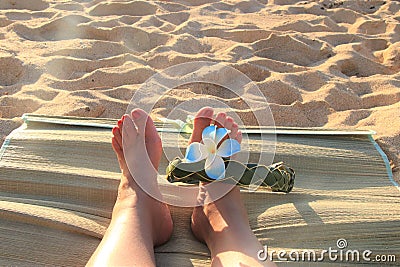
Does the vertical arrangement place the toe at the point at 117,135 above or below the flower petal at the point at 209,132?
below

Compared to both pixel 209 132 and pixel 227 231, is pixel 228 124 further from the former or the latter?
pixel 227 231

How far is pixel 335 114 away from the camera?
202cm

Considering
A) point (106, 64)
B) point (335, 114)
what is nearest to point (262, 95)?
point (335, 114)

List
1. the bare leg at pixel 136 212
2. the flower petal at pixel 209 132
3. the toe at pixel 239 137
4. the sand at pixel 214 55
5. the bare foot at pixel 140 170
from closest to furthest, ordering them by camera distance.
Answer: the bare leg at pixel 136 212
the bare foot at pixel 140 170
the flower petal at pixel 209 132
the toe at pixel 239 137
the sand at pixel 214 55

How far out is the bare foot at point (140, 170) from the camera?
4.26 feet

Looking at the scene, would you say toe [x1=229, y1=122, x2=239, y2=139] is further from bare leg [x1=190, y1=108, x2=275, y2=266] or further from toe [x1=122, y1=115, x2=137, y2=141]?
toe [x1=122, y1=115, x2=137, y2=141]

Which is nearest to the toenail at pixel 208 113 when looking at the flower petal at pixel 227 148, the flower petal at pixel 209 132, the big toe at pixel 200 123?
the big toe at pixel 200 123

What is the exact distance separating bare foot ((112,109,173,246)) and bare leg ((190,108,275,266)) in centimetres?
10

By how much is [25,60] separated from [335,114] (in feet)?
4.72

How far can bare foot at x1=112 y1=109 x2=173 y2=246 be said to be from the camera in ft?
4.26

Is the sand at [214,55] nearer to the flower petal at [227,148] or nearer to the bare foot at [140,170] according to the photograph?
the bare foot at [140,170]

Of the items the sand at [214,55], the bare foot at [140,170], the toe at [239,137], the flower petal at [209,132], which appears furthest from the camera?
the sand at [214,55]

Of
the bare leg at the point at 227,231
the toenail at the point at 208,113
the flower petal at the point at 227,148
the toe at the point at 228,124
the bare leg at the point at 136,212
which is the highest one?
the toenail at the point at 208,113

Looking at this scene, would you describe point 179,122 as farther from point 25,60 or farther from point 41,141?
point 25,60
